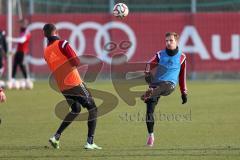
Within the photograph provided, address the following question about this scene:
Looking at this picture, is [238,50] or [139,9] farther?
[139,9]

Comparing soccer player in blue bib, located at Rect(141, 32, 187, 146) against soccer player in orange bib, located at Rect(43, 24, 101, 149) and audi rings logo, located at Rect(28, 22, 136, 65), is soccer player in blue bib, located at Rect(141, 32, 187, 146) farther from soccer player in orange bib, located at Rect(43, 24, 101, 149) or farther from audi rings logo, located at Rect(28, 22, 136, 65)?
audi rings logo, located at Rect(28, 22, 136, 65)

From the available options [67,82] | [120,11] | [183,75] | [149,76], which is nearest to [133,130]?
[149,76]

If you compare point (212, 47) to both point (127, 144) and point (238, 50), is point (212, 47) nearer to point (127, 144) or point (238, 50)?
point (238, 50)

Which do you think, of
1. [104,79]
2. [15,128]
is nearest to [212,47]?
[104,79]

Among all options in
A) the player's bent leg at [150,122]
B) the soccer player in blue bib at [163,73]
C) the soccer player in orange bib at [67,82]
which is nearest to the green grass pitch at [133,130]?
the player's bent leg at [150,122]

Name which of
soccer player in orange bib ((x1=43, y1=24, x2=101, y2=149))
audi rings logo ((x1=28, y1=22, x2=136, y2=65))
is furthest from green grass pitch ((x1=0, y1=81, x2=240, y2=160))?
audi rings logo ((x1=28, y1=22, x2=136, y2=65))

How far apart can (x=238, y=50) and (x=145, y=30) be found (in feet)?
13.0

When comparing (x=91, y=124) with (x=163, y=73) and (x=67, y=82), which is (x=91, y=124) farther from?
(x=163, y=73)

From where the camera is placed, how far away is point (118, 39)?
30.7 m

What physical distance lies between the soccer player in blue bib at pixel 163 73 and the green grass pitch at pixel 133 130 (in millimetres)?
795

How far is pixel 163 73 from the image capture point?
13.8m

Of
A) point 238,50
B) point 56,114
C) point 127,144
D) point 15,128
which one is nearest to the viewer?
point 127,144

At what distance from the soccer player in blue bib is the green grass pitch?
31.3 inches

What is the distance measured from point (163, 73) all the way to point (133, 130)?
2.09m
